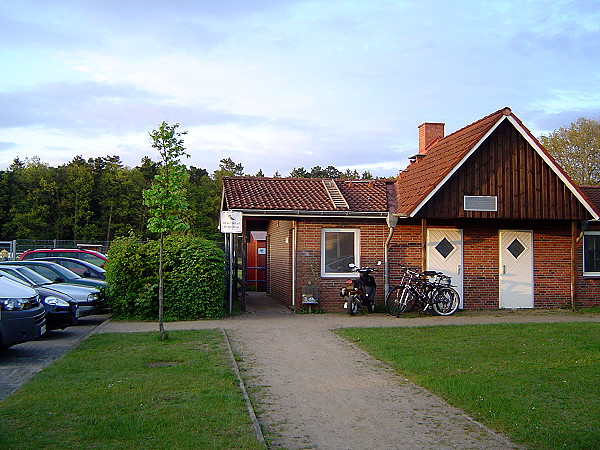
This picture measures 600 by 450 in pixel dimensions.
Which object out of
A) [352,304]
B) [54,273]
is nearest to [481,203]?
[352,304]

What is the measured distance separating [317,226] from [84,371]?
9532 mm

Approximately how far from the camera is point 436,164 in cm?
1839

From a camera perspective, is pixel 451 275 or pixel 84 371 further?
pixel 451 275

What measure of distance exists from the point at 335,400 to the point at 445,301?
31.9 feet

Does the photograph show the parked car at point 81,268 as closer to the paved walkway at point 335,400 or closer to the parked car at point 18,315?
the paved walkway at point 335,400

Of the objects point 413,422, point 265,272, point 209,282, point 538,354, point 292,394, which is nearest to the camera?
point 413,422

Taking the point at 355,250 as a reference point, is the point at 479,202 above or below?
above

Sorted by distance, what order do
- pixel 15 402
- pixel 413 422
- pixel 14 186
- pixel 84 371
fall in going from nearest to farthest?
pixel 413 422
pixel 15 402
pixel 84 371
pixel 14 186

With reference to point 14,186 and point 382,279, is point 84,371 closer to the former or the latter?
point 382,279

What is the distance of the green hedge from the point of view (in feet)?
51.0

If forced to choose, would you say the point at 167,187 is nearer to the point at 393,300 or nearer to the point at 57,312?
the point at 57,312

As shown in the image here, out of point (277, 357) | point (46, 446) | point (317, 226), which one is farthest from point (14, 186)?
point (46, 446)

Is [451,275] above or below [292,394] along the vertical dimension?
above

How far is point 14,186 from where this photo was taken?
58.0m
